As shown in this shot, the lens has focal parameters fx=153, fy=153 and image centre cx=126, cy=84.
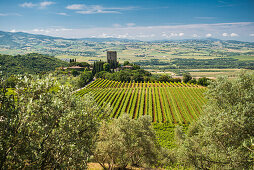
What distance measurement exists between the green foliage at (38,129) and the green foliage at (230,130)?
1096 cm

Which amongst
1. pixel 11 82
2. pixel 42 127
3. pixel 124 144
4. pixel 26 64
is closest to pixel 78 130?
pixel 42 127

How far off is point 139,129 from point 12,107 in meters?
15.1

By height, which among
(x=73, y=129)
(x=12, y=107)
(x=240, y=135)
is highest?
(x=12, y=107)

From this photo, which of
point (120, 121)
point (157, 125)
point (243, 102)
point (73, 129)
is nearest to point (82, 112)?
point (73, 129)

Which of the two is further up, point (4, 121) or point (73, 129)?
point (4, 121)

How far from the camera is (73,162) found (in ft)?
27.6

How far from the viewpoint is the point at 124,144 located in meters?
17.5

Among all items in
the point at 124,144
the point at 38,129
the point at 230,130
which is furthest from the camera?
the point at 124,144

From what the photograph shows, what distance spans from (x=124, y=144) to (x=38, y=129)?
1154 centimetres

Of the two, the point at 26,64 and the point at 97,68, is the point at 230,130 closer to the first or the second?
the point at 97,68

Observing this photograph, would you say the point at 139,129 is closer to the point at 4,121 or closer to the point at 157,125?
the point at 4,121

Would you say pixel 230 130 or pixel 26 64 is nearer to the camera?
pixel 230 130

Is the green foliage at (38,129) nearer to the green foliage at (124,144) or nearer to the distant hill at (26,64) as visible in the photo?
the green foliage at (124,144)

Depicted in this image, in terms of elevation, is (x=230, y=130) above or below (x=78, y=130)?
below
